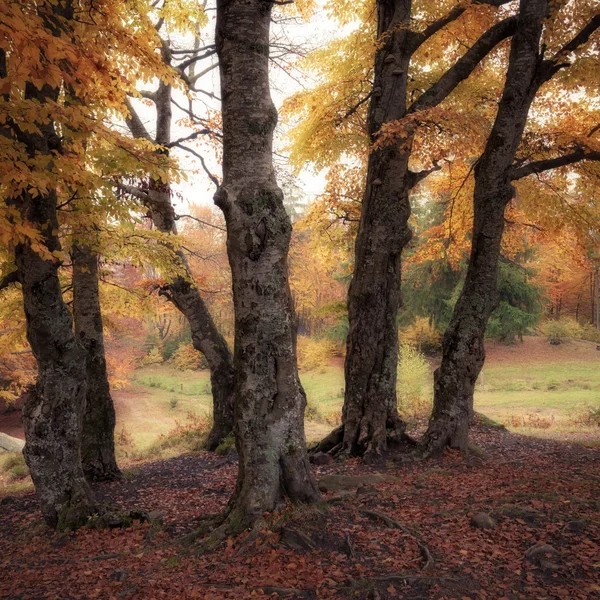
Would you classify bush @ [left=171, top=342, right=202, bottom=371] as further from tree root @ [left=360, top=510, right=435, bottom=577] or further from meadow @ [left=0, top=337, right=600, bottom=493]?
tree root @ [left=360, top=510, right=435, bottom=577]

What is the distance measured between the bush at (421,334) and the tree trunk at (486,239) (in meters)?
22.0

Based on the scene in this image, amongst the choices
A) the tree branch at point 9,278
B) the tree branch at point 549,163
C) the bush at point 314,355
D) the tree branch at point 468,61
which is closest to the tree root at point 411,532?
the tree branch at point 9,278

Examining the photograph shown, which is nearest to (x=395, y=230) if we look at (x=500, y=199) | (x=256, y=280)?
(x=500, y=199)

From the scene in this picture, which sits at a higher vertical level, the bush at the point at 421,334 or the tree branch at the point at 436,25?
the tree branch at the point at 436,25

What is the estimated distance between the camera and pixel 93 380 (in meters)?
7.73

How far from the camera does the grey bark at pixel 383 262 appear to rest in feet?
25.4

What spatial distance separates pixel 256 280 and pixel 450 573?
286 centimetres

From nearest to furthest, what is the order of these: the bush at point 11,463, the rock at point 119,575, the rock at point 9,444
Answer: the rock at point 119,575 → the bush at point 11,463 → the rock at point 9,444

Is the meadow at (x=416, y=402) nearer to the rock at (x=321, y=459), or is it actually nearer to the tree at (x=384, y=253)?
the rock at (x=321, y=459)

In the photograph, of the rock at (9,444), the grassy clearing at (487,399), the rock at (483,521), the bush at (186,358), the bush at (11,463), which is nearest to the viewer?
the rock at (483,521)

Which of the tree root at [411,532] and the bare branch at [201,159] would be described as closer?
the tree root at [411,532]

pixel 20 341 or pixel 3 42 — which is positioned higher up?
pixel 3 42

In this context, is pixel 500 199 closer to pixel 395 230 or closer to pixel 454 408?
pixel 395 230

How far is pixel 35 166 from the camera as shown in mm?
5000
